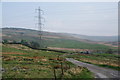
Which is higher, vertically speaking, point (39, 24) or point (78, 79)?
point (39, 24)

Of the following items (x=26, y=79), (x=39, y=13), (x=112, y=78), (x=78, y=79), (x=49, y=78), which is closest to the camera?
(x=26, y=79)

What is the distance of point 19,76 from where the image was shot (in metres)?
18.1

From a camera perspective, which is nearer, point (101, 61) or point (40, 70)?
point (40, 70)

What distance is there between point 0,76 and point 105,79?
12.5m

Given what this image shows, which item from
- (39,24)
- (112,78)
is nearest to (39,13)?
(39,24)

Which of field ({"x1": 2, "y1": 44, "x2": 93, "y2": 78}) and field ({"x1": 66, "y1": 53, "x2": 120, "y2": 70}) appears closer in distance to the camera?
field ({"x1": 2, "y1": 44, "x2": 93, "y2": 78})

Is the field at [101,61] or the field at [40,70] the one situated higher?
the field at [40,70]

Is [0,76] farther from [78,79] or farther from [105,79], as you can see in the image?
[105,79]

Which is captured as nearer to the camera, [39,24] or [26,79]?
[26,79]

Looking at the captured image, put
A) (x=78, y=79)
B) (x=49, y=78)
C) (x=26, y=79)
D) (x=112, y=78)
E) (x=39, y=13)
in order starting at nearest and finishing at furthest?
(x=26, y=79), (x=49, y=78), (x=78, y=79), (x=112, y=78), (x=39, y=13)

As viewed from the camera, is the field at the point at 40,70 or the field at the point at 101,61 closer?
the field at the point at 40,70

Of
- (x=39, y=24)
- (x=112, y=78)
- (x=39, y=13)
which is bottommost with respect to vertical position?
(x=112, y=78)

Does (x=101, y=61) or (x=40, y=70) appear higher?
(x=40, y=70)

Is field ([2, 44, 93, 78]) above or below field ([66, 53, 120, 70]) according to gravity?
above
